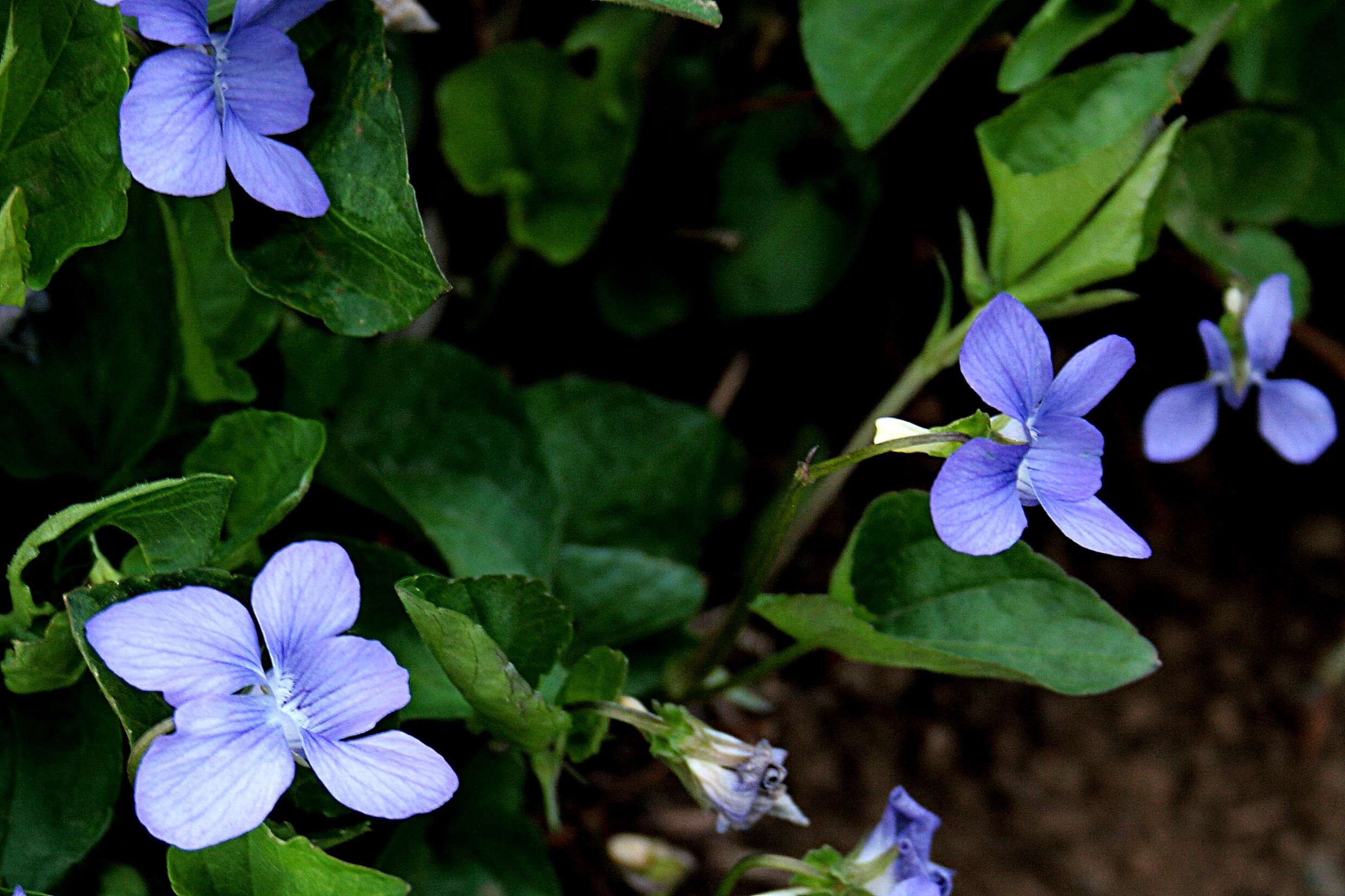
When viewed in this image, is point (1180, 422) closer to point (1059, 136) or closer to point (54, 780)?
point (1059, 136)

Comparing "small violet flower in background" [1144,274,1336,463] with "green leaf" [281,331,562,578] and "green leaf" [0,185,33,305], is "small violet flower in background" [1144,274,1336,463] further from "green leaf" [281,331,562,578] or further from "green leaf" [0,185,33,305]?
"green leaf" [0,185,33,305]

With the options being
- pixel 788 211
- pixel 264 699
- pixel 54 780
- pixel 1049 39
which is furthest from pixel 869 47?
pixel 54 780

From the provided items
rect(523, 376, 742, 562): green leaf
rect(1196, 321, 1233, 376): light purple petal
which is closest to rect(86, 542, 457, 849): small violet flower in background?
rect(523, 376, 742, 562): green leaf

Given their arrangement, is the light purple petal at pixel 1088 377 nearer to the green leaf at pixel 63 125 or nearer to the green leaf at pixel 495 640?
the green leaf at pixel 495 640

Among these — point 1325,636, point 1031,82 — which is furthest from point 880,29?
point 1325,636

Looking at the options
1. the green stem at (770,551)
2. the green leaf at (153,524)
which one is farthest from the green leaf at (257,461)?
the green stem at (770,551)

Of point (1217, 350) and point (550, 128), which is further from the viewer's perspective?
point (550, 128)
